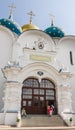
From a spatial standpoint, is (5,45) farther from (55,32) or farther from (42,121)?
(42,121)

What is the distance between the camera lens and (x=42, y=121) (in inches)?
440

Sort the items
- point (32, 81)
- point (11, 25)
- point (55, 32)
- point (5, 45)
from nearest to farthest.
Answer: point (32, 81) → point (5, 45) → point (11, 25) → point (55, 32)

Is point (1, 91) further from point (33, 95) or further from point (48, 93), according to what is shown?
point (48, 93)

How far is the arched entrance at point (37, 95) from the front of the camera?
1291 cm

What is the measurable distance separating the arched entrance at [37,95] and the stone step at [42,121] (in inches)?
53.2

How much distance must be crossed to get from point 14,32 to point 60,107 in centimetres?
861

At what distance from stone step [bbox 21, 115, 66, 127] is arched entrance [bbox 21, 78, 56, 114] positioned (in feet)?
4.44

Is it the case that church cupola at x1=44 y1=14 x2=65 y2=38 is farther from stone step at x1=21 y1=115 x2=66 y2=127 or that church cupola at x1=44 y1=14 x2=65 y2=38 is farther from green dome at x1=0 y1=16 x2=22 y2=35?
stone step at x1=21 y1=115 x2=66 y2=127

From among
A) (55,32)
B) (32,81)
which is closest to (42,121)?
(32,81)

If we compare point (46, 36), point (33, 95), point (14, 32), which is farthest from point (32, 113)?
point (14, 32)

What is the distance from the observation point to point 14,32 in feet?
56.6

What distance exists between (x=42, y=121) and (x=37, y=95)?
8.04ft

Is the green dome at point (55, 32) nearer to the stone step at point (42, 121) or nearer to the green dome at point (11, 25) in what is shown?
the green dome at point (11, 25)

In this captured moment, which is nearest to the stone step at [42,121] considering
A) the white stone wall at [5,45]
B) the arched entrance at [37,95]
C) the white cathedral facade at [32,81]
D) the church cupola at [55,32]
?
the white cathedral facade at [32,81]
